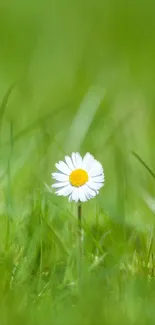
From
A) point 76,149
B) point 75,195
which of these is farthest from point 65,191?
point 76,149

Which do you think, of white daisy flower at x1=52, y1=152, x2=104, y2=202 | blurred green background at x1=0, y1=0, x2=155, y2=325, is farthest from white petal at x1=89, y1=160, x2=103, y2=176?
blurred green background at x1=0, y1=0, x2=155, y2=325

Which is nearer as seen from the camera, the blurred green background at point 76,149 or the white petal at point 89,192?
the blurred green background at point 76,149

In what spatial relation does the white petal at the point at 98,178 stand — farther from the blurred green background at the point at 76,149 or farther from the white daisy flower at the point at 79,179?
the blurred green background at the point at 76,149

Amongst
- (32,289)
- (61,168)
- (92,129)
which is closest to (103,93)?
(92,129)

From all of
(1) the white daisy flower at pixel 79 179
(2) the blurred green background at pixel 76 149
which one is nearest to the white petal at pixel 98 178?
(1) the white daisy flower at pixel 79 179

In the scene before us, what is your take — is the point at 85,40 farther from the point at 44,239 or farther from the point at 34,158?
the point at 44,239

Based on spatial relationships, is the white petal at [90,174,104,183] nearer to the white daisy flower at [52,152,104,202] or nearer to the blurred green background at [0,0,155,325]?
the white daisy flower at [52,152,104,202]
